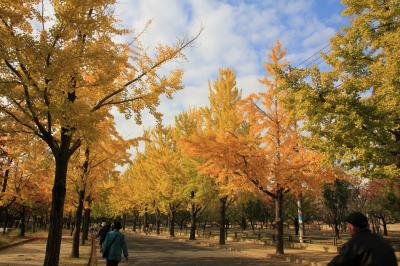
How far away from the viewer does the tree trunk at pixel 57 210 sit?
8914mm

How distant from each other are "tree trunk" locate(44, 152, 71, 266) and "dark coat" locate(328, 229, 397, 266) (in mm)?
7295

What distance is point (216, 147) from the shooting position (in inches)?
630

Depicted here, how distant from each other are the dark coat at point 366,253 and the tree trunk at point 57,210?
7.30 metres

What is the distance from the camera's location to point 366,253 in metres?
3.22

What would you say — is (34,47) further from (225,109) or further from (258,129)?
(225,109)

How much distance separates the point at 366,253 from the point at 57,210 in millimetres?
7746

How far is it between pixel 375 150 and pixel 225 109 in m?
14.1

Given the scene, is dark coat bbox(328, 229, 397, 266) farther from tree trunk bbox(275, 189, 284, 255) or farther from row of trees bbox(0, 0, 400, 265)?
tree trunk bbox(275, 189, 284, 255)

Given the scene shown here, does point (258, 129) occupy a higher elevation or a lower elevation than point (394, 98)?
higher

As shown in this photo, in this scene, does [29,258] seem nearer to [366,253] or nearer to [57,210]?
[57,210]

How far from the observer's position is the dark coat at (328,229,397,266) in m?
3.18

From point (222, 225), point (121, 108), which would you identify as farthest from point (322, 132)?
point (222, 225)

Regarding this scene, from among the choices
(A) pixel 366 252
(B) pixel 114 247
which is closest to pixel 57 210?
(B) pixel 114 247

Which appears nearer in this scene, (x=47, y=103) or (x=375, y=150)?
(x=47, y=103)
